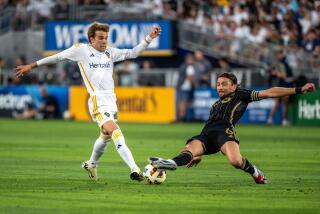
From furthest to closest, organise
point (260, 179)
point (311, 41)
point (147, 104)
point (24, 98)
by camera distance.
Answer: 1. point (24, 98)
2. point (147, 104)
3. point (311, 41)
4. point (260, 179)

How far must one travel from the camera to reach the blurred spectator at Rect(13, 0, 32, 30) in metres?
41.2

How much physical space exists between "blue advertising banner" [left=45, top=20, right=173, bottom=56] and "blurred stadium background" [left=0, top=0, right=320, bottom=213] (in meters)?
0.04

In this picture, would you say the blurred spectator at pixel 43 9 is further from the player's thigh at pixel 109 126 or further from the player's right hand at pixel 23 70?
the player's thigh at pixel 109 126

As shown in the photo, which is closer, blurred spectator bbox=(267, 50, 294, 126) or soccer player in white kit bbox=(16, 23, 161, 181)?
soccer player in white kit bbox=(16, 23, 161, 181)

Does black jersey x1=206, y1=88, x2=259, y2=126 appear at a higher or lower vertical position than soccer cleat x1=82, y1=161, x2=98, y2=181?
higher

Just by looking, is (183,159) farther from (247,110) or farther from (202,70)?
(202,70)

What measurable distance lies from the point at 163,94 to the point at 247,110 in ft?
10.2

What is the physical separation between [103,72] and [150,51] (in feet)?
79.2

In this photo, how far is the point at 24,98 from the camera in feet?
121

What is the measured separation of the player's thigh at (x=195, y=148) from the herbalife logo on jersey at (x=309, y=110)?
1751 centimetres

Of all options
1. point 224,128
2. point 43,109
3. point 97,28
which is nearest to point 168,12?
point 43,109

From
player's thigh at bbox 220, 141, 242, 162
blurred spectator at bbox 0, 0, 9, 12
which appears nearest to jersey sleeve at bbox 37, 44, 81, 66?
player's thigh at bbox 220, 141, 242, 162

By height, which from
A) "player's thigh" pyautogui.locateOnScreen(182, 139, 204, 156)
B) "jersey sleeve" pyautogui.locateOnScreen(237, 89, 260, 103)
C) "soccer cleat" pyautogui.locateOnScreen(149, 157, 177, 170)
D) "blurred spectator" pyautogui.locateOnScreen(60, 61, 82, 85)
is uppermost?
"jersey sleeve" pyautogui.locateOnScreen(237, 89, 260, 103)

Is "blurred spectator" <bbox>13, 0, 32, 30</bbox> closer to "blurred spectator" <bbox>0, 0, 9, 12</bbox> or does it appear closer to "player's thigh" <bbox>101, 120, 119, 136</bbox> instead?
"blurred spectator" <bbox>0, 0, 9, 12</bbox>
